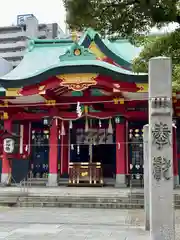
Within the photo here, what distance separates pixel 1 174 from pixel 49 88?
219 inches

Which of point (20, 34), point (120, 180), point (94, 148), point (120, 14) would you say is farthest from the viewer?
point (20, 34)

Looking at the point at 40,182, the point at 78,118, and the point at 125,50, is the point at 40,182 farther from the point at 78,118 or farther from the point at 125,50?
the point at 125,50

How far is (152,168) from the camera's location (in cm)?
652

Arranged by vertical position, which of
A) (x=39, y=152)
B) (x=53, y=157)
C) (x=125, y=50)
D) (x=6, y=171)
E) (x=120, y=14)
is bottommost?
(x=6, y=171)

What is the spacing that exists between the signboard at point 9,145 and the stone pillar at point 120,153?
17.4 feet

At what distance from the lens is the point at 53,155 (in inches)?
713

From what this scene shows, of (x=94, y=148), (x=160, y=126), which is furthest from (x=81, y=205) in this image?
(x=160, y=126)

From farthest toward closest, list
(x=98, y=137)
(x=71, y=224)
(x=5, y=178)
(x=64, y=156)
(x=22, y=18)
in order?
(x=22, y=18), (x=64, y=156), (x=98, y=137), (x=5, y=178), (x=71, y=224)

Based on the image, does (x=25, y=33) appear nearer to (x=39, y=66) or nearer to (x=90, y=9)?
(x=39, y=66)

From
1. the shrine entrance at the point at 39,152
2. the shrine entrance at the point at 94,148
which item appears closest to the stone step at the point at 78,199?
the shrine entrance at the point at 94,148

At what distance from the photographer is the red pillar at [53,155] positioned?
18031 millimetres

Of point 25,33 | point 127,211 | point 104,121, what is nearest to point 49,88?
point 104,121

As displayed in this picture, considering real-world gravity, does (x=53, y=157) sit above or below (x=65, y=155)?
below

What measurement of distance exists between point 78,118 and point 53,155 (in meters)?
2.27
